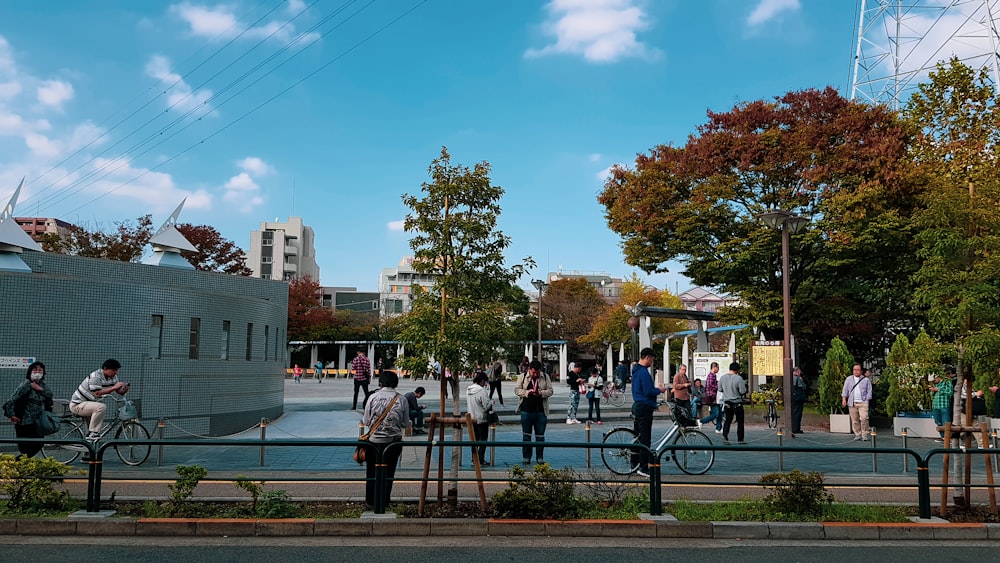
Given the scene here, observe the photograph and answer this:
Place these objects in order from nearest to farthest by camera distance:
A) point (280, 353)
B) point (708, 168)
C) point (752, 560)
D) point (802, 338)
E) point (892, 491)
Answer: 1. point (752, 560)
2. point (892, 491)
3. point (280, 353)
4. point (708, 168)
5. point (802, 338)

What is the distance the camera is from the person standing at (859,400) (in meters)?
17.1

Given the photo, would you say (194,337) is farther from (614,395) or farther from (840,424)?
(614,395)

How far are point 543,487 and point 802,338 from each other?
25.7m

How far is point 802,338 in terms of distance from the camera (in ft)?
102

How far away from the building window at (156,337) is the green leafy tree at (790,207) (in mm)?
16254

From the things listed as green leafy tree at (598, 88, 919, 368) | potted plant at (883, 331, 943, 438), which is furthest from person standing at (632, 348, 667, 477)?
green leafy tree at (598, 88, 919, 368)

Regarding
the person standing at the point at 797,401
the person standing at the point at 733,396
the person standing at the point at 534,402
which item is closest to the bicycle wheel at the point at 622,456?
the person standing at the point at 534,402

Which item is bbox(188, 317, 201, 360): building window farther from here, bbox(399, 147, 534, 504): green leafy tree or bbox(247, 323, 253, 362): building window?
bbox(399, 147, 534, 504): green leafy tree

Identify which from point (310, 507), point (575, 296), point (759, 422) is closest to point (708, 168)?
point (759, 422)

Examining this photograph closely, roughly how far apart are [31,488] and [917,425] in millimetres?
18126

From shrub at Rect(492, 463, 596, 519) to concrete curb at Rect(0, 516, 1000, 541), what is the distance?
220 mm

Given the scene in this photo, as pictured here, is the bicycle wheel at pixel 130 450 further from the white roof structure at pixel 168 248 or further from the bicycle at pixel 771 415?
the bicycle at pixel 771 415

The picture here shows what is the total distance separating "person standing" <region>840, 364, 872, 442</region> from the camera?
56.1 ft

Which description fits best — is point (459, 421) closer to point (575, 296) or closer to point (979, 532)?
point (979, 532)
